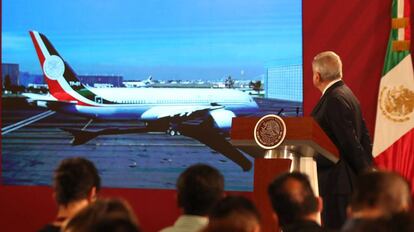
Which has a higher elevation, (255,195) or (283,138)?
(283,138)

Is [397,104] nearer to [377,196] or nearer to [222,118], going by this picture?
[222,118]

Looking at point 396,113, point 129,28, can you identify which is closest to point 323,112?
point 396,113

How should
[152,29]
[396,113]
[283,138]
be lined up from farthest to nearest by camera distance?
1. [152,29]
2. [396,113]
3. [283,138]

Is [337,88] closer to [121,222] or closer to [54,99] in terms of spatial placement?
[121,222]

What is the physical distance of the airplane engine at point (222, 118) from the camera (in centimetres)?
598

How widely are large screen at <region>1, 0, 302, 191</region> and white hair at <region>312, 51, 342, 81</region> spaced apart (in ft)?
5.18

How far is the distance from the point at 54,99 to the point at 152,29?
3.34ft

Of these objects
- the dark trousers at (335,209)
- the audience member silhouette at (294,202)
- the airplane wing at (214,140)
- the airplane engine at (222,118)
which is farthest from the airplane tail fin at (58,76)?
the audience member silhouette at (294,202)

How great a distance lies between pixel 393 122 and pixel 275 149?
6.25 feet

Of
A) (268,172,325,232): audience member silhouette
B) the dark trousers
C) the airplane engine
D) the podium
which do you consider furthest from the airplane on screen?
(268,172,325,232): audience member silhouette

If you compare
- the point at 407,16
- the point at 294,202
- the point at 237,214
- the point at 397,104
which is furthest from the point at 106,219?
the point at 407,16

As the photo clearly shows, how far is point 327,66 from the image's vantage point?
4078 millimetres

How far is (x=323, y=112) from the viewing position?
4.04 metres

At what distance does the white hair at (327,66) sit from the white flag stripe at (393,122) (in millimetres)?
1217
